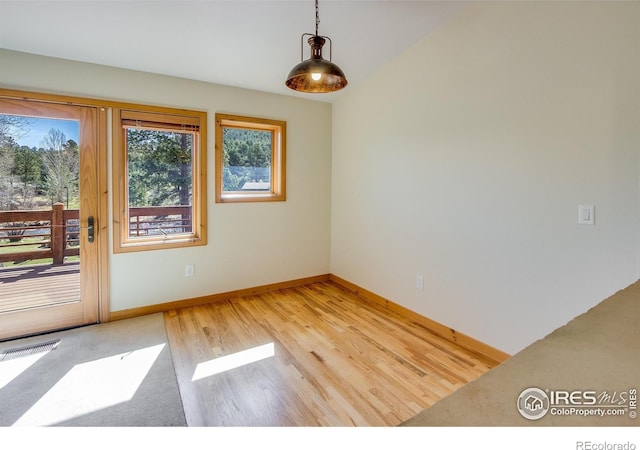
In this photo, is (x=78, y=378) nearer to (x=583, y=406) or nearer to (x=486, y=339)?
(x=583, y=406)

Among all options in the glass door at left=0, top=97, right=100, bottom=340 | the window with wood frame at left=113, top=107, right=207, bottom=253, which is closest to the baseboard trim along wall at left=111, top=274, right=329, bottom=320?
the glass door at left=0, top=97, right=100, bottom=340

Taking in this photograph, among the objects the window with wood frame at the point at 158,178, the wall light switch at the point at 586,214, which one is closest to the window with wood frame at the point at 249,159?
the window with wood frame at the point at 158,178

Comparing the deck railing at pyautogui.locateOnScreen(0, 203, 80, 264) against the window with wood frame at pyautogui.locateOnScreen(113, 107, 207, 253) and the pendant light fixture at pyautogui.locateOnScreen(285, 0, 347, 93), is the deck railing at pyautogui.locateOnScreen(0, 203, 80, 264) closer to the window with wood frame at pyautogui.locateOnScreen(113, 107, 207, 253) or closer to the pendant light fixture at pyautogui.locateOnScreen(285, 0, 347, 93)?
the window with wood frame at pyautogui.locateOnScreen(113, 107, 207, 253)

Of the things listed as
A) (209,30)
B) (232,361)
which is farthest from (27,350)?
(209,30)

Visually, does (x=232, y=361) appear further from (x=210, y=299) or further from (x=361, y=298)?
(x=361, y=298)

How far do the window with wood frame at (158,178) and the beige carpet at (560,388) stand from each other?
3361 millimetres

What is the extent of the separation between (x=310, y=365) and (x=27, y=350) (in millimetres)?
2340

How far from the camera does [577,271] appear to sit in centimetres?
206

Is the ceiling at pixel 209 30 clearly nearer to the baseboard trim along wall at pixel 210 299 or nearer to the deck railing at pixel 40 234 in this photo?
the deck railing at pixel 40 234

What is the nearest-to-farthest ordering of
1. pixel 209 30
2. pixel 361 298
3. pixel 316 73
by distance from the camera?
1. pixel 316 73
2. pixel 209 30
3. pixel 361 298

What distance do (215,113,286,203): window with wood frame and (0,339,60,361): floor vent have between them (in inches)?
77.5

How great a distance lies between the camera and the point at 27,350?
2.61 metres

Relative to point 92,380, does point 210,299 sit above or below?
above

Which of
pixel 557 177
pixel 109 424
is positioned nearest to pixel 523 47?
pixel 557 177
